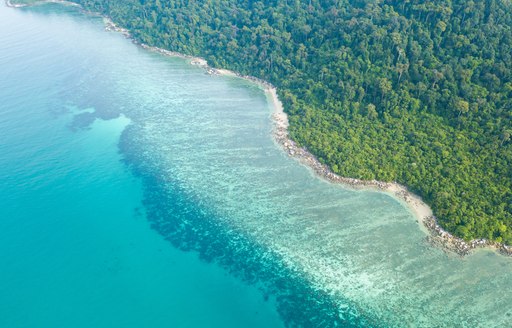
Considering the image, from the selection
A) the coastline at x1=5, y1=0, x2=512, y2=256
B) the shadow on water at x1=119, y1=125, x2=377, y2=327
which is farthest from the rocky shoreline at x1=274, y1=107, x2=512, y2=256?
the shadow on water at x1=119, y1=125, x2=377, y2=327

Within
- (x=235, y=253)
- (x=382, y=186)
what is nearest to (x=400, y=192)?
(x=382, y=186)

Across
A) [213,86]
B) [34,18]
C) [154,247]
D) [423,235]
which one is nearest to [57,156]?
[154,247]

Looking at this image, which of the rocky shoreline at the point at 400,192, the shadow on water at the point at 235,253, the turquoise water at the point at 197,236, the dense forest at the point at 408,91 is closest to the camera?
the shadow on water at the point at 235,253

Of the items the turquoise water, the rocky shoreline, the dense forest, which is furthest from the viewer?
the dense forest

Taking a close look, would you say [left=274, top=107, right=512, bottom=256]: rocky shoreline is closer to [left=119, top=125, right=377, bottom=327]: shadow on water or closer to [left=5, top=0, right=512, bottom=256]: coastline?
[left=5, top=0, right=512, bottom=256]: coastline

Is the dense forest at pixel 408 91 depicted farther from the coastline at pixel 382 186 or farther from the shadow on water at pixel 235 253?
the shadow on water at pixel 235 253

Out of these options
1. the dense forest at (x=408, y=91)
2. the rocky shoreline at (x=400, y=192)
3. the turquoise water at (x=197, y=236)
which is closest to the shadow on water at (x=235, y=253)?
the turquoise water at (x=197, y=236)

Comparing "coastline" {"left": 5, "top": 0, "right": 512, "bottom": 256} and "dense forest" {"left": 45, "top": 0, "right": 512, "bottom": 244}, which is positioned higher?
"dense forest" {"left": 45, "top": 0, "right": 512, "bottom": 244}
